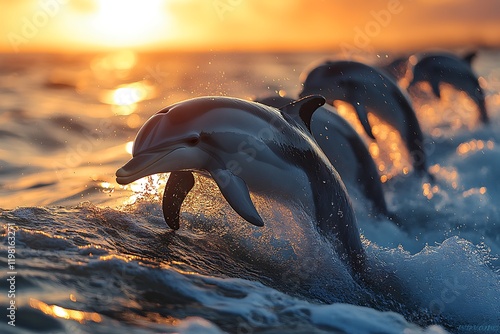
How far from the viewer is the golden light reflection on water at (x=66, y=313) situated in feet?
14.2

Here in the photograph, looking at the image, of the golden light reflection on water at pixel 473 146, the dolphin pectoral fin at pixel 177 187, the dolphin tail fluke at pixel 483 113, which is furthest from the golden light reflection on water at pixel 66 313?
the dolphin tail fluke at pixel 483 113

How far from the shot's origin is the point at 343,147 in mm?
8836

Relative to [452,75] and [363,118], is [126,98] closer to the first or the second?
[452,75]

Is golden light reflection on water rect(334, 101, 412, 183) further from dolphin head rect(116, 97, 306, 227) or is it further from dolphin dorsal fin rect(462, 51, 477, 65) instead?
dolphin head rect(116, 97, 306, 227)

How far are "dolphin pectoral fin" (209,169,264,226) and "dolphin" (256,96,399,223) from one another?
3.23 meters

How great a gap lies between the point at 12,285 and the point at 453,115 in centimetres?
1638

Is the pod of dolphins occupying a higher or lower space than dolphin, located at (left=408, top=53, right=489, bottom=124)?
lower

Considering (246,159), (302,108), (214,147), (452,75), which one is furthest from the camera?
(452,75)

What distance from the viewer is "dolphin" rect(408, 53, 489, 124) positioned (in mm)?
17297

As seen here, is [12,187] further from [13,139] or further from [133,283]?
[133,283]

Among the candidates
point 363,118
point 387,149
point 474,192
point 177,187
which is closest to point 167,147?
point 177,187

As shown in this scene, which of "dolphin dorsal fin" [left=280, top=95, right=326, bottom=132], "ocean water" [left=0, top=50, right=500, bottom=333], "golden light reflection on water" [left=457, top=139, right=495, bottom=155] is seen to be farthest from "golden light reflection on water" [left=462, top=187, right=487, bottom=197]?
"dolphin dorsal fin" [left=280, top=95, right=326, bottom=132]

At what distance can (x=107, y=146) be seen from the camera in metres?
12.1

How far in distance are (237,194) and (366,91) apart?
700cm
